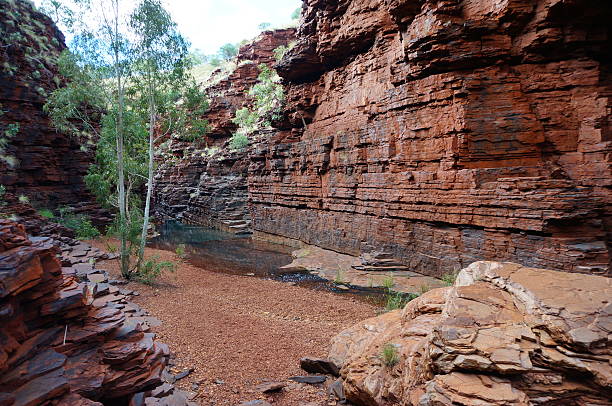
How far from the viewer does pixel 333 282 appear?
15781 mm


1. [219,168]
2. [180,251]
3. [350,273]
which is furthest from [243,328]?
[219,168]

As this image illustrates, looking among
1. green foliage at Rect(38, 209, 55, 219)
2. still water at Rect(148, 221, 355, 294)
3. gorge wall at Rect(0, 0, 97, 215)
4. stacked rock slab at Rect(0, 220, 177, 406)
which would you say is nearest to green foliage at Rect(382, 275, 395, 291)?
still water at Rect(148, 221, 355, 294)

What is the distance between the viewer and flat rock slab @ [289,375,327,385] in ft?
22.0

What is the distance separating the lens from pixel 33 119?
23016 mm

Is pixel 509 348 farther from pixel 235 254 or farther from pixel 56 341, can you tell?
Answer: pixel 235 254

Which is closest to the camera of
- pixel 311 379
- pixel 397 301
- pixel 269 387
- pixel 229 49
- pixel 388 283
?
pixel 269 387

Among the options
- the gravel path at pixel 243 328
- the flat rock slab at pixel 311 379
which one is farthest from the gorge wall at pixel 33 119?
the flat rock slab at pixel 311 379

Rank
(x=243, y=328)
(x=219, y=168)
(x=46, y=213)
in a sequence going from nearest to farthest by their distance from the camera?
(x=243, y=328), (x=46, y=213), (x=219, y=168)

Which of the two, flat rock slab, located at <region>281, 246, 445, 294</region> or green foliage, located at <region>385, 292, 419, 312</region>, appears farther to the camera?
flat rock slab, located at <region>281, 246, 445, 294</region>

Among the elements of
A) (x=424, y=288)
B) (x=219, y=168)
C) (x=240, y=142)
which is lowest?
(x=424, y=288)

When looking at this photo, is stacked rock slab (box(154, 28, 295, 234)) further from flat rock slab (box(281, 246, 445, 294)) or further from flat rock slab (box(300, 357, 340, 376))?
flat rock slab (box(300, 357, 340, 376))

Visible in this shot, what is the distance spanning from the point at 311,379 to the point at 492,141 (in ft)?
37.2

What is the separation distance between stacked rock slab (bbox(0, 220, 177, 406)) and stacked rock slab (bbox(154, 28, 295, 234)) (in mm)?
27586

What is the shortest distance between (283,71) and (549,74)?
20.9 meters
